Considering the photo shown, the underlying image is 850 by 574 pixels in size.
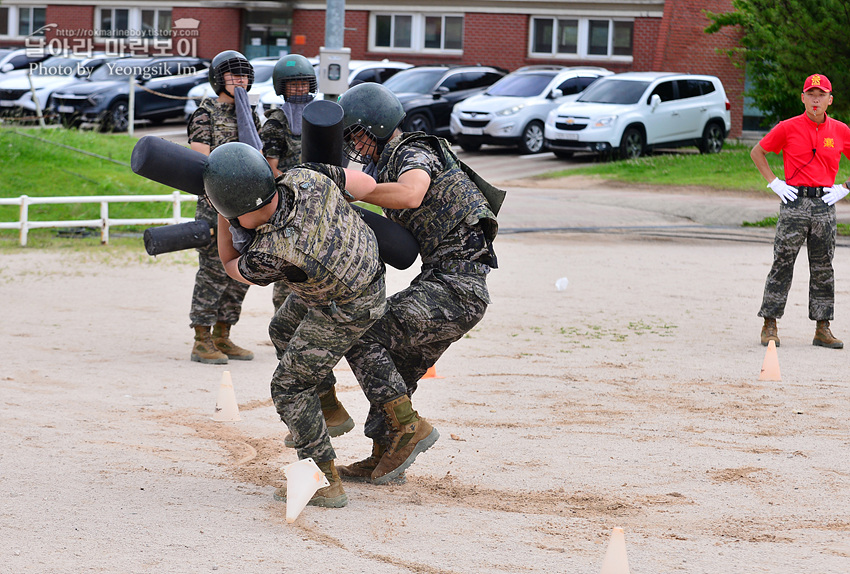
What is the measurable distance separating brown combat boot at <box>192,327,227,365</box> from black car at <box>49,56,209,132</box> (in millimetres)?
17148

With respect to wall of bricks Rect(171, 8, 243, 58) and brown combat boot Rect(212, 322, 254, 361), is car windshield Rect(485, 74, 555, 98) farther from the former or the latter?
brown combat boot Rect(212, 322, 254, 361)

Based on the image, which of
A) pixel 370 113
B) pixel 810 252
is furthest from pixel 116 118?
pixel 370 113

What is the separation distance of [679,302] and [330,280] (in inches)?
260

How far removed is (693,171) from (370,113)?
17446 millimetres

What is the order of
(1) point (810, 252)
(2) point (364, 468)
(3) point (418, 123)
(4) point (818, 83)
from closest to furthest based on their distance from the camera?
(2) point (364, 468), (4) point (818, 83), (1) point (810, 252), (3) point (418, 123)

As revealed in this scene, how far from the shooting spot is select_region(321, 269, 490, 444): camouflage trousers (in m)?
5.01

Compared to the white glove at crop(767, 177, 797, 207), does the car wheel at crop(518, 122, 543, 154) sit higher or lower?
higher

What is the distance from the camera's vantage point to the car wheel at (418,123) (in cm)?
2491

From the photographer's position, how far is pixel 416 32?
3450cm

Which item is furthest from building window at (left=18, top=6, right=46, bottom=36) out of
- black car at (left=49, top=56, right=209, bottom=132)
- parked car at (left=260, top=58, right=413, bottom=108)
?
parked car at (left=260, top=58, right=413, bottom=108)

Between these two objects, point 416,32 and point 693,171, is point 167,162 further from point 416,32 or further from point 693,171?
point 416,32

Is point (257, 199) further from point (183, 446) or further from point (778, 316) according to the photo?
point (778, 316)

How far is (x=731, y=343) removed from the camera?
8.77 meters

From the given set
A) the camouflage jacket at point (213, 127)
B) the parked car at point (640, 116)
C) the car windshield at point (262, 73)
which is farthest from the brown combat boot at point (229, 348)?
the car windshield at point (262, 73)
